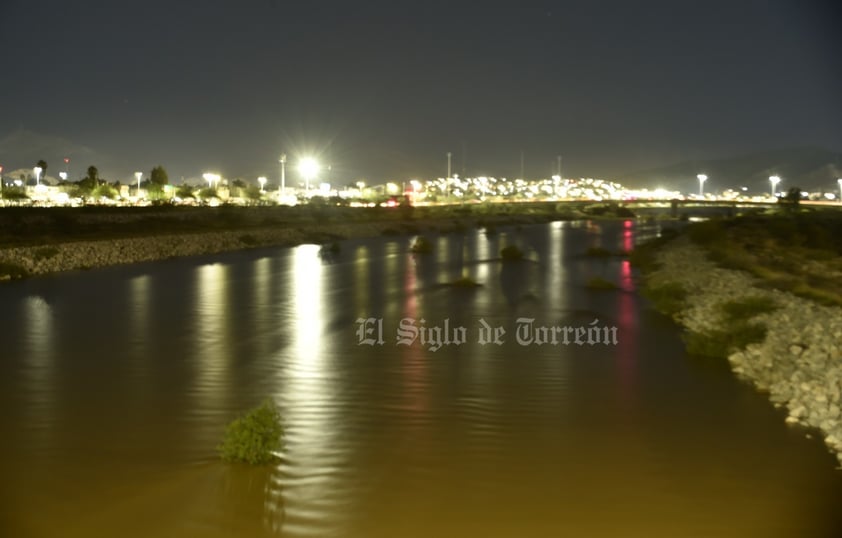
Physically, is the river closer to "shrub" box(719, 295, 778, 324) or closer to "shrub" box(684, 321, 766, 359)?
"shrub" box(684, 321, 766, 359)

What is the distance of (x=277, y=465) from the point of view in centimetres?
868

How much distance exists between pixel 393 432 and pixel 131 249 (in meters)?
30.9

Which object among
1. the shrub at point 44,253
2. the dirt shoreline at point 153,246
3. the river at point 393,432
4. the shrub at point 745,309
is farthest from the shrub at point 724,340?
the shrub at point 44,253

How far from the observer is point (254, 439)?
28.1 ft

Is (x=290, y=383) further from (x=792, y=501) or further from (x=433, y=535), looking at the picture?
(x=792, y=501)

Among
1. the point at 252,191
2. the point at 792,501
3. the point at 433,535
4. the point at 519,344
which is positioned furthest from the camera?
the point at 252,191

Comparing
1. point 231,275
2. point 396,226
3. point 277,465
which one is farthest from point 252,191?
point 277,465

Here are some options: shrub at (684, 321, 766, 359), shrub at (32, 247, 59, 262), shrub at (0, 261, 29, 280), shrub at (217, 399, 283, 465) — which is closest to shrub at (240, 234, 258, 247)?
shrub at (32, 247, 59, 262)

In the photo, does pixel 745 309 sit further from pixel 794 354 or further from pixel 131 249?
pixel 131 249

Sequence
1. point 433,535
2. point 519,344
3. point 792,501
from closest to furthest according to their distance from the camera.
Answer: point 433,535 → point 792,501 → point 519,344

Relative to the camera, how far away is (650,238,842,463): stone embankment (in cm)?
1088

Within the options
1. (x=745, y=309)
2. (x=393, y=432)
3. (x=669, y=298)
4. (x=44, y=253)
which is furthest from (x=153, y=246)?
(x=393, y=432)

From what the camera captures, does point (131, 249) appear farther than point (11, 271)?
Yes

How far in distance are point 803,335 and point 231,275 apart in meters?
22.8
